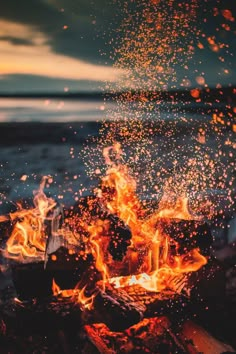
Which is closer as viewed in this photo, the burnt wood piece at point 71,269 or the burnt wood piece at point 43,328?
the burnt wood piece at point 43,328

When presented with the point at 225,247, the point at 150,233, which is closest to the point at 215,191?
the point at 225,247

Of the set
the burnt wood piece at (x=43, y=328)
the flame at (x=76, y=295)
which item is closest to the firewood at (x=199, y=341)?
the flame at (x=76, y=295)

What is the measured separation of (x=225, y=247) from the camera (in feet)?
17.8

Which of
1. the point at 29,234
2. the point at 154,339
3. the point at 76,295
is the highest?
the point at 29,234

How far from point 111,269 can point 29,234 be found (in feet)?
3.52

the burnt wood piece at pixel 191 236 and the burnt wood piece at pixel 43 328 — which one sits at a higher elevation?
the burnt wood piece at pixel 191 236

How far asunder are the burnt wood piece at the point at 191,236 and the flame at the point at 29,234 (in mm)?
1567

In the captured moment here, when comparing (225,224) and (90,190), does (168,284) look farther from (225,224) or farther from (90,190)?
(90,190)

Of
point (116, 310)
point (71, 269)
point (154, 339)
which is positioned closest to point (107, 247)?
point (71, 269)

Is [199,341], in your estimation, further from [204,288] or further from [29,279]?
[29,279]

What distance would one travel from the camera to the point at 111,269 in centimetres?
415

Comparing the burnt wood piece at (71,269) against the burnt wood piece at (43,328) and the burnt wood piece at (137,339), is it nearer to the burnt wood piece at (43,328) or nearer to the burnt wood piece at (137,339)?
the burnt wood piece at (43,328)

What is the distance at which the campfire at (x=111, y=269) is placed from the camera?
3477 millimetres

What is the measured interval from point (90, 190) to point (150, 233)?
372 cm
